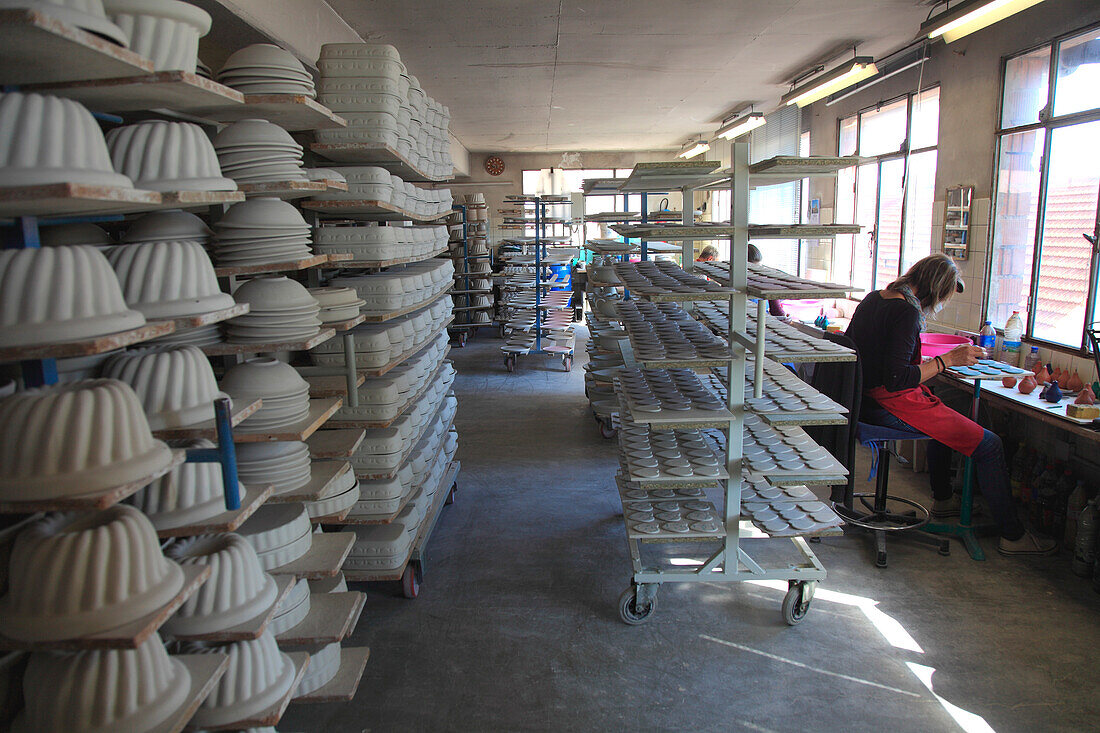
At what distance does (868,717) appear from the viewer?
2.73 meters

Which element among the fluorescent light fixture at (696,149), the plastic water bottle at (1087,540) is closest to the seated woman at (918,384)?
the plastic water bottle at (1087,540)

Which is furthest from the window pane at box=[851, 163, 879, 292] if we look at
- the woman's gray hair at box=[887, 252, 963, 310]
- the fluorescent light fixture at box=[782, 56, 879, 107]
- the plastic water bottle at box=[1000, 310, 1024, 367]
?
the woman's gray hair at box=[887, 252, 963, 310]

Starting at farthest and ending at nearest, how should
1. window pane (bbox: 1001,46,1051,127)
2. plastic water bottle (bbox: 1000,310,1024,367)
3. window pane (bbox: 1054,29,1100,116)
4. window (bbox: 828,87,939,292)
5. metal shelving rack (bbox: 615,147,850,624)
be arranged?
A: window (bbox: 828,87,939,292), plastic water bottle (bbox: 1000,310,1024,367), window pane (bbox: 1001,46,1051,127), window pane (bbox: 1054,29,1100,116), metal shelving rack (bbox: 615,147,850,624)

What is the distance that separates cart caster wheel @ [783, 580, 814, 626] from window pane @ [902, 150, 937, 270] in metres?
4.35

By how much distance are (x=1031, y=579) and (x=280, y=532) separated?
3997mm

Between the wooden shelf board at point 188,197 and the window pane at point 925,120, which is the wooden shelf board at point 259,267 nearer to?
the wooden shelf board at point 188,197

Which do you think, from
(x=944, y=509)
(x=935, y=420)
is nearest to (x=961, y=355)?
(x=935, y=420)

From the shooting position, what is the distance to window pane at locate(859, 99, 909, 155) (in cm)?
699

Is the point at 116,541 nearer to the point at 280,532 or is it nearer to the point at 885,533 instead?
the point at 280,532

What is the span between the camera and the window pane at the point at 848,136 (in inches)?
317

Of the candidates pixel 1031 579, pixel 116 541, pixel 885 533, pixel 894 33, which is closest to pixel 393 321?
pixel 116 541

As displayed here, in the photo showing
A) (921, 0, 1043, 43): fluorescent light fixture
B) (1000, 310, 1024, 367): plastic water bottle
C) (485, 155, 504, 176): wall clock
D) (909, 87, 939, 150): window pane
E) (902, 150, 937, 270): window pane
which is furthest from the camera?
(485, 155, 504, 176): wall clock

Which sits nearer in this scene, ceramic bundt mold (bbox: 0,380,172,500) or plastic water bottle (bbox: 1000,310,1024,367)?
ceramic bundt mold (bbox: 0,380,172,500)

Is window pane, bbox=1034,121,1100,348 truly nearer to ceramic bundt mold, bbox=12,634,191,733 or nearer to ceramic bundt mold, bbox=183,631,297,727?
ceramic bundt mold, bbox=183,631,297,727
